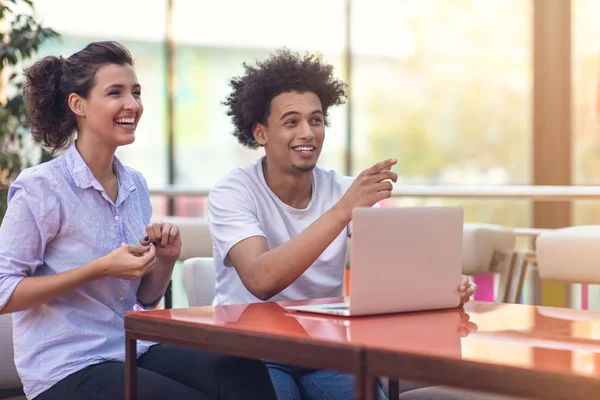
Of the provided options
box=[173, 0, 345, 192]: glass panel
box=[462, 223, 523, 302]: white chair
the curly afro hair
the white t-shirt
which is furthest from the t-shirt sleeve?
box=[173, 0, 345, 192]: glass panel

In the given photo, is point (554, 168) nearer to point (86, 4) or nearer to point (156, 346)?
point (86, 4)

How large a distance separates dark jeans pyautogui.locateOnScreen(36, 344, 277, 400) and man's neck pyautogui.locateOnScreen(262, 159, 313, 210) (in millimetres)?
526

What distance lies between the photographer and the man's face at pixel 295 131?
2232 mm

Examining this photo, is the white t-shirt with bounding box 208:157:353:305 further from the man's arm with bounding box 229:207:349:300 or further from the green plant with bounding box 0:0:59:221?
the green plant with bounding box 0:0:59:221

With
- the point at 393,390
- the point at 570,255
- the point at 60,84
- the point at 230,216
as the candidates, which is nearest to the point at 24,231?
the point at 60,84

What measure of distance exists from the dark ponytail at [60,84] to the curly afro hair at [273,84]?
0.39m

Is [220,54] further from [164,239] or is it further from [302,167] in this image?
[164,239]

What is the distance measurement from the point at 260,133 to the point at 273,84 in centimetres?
14

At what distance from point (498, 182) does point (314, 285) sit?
15.8 ft

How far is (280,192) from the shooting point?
2250 millimetres

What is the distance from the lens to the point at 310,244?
6.26ft

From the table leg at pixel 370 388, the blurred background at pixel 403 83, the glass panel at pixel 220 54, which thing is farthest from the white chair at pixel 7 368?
the glass panel at pixel 220 54

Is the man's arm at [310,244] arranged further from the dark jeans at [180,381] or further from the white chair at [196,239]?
the white chair at [196,239]

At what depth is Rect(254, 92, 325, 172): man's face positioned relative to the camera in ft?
7.32
